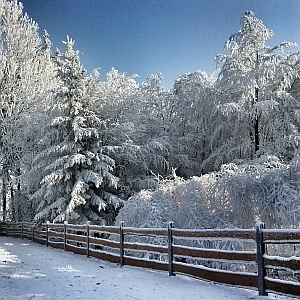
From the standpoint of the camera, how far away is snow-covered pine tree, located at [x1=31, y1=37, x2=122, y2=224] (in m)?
14.8

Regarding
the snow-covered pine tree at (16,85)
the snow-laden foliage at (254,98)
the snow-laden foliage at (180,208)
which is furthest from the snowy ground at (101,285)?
the snow-covered pine tree at (16,85)

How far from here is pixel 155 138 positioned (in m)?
17.9

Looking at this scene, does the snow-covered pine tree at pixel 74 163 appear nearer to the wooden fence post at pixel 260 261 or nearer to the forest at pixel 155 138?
the forest at pixel 155 138

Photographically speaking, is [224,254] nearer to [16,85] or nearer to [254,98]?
[254,98]

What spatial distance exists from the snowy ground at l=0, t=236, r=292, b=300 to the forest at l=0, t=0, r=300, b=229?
2893mm

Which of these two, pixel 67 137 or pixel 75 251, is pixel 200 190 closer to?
pixel 75 251

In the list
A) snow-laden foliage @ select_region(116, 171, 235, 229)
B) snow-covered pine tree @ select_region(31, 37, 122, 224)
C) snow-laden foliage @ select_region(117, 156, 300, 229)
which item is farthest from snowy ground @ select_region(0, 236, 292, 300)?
snow-covered pine tree @ select_region(31, 37, 122, 224)

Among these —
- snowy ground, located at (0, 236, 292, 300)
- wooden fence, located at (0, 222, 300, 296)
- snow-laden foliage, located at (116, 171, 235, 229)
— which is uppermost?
snow-laden foliage, located at (116, 171, 235, 229)

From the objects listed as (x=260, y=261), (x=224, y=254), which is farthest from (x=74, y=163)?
(x=260, y=261)

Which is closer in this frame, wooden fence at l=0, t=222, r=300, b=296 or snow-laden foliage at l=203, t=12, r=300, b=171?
wooden fence at l=0, t=222, r=300, b=296

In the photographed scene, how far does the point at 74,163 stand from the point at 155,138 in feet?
15.0

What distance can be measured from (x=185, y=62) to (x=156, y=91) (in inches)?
195

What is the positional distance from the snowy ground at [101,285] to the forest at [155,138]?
2893mm

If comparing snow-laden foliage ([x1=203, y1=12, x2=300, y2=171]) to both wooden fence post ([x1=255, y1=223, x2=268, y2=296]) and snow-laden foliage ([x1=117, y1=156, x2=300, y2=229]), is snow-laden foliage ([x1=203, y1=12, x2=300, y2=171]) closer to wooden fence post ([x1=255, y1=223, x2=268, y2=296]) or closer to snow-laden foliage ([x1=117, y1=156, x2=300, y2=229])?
snow-laden foliage ([x1=117, y1=156, x2=300, y2=229])
